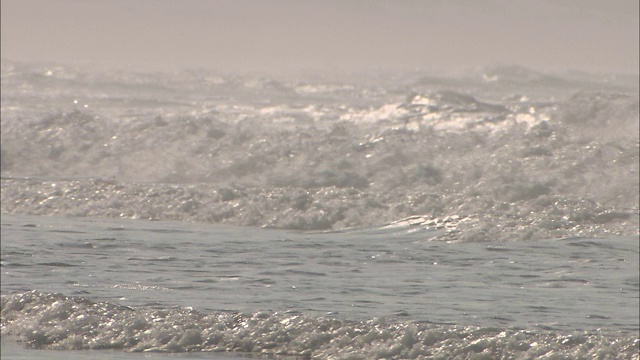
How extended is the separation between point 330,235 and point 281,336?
180 inches

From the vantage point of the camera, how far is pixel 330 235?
11.6 m

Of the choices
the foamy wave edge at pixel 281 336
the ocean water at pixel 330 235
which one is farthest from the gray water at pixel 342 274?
the foamy wave edge at pixel 281 336

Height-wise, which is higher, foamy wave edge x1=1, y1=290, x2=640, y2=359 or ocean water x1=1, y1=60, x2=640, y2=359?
foamy wave edge x1=1, y1=290, x2=640, y2=359

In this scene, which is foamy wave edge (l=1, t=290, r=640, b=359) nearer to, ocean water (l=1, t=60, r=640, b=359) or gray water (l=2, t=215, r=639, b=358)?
ocean water (l=1, t=60, r=640, b=359)

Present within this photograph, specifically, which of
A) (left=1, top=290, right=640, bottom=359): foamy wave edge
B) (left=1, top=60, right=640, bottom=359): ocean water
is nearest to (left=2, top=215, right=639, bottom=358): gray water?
(left=1, top=60, right=640, bottom=359): ocean water

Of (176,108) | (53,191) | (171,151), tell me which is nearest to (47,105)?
(176,108)

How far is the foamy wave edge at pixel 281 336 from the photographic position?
6.66 meters

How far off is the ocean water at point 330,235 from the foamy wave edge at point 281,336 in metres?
0.01

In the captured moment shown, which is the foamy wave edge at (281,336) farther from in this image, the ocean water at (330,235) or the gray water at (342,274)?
the gray water at (342,274)

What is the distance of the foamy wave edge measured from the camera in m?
6.66

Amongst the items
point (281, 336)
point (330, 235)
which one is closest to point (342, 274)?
point (281, 336)

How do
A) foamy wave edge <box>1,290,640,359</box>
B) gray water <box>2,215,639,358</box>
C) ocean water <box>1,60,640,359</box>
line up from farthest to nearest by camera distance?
gray water <box>2,215,639,358</box>
ocean water <box>1,60,640,359</box>
foamy wave edge <box>1,290,640,359</box>

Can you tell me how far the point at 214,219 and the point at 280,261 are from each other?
3166 millimetres

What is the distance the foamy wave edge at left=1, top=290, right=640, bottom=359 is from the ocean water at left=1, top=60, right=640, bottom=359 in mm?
13
